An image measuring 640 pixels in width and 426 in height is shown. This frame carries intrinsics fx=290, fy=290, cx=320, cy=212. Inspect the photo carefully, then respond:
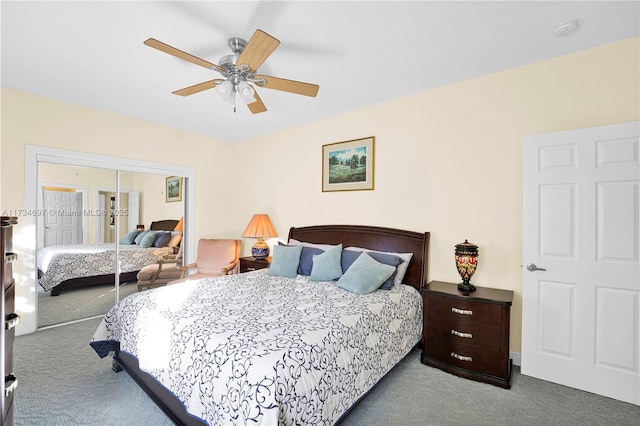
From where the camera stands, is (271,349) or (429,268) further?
(429,268)

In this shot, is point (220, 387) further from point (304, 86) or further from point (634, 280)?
point (634, 280)

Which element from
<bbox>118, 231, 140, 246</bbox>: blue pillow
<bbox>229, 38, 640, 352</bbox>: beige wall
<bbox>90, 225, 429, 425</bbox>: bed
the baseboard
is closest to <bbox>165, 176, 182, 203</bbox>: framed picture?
<bbox>118, 231, 140, 246</bbox>: blue pillow

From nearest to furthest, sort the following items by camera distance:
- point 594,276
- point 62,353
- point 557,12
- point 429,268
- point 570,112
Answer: point 557,12 → point 594,276 → point 570,112 → point 62,353 → point 429,268

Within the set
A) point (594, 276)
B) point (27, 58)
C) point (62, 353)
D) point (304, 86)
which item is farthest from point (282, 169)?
point (594, 276)

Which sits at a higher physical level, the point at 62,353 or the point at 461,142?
the point at 461,142

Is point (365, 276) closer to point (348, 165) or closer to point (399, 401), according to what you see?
point (399, 401)

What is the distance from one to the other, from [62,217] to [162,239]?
3.88ft

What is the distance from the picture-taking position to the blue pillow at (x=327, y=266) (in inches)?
118

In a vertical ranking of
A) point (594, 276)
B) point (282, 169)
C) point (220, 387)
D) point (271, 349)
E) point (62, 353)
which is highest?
point (282, 169)

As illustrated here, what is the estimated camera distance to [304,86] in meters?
2.24

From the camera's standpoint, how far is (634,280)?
81.4 inches

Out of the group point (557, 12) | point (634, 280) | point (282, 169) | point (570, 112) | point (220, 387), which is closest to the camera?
point (220, 387)

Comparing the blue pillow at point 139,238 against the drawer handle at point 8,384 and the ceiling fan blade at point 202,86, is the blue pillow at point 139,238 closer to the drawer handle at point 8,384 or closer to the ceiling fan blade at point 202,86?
the ceiling fan blade at point 202,86

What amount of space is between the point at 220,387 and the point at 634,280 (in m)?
2.82
